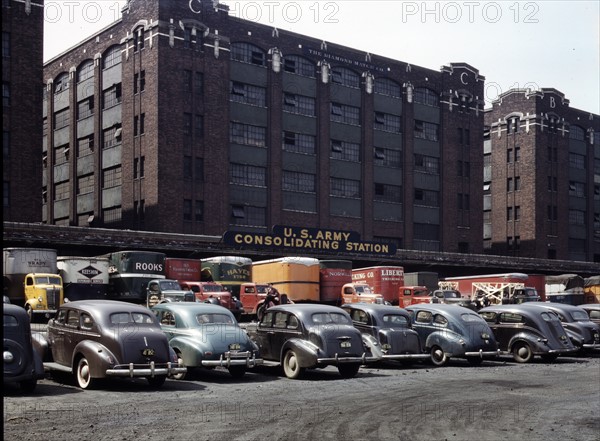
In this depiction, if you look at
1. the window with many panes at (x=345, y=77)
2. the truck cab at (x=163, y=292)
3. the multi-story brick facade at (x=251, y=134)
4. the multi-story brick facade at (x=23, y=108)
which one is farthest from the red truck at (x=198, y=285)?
the window with many panes at (x=345, y=77)

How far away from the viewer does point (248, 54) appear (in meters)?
68.2

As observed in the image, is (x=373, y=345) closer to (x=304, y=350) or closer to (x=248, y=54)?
(x=304, y=350)

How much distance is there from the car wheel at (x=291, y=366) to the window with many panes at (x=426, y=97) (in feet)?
202

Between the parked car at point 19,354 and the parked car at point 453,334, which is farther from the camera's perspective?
the parked car at point 453,334

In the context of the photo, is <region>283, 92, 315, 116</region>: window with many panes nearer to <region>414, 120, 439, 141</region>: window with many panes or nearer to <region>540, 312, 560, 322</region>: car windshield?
<region>414, 120, 439, 141</region>: window with many panes

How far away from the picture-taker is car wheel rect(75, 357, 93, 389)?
16234 millimetres

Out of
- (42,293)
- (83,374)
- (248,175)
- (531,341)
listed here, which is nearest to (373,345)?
(531,341)

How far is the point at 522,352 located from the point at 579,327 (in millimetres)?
4482

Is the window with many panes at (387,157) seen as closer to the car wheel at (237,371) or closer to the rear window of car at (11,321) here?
the car wheel at (237,371)

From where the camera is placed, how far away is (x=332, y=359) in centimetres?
1978

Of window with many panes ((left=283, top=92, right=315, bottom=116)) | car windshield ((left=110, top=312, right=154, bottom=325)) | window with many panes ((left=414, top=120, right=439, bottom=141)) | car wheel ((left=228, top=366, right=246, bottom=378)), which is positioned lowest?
car wheel ((left=228, top=366, right=246, bottom=378))

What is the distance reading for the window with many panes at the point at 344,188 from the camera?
72750 millimetres

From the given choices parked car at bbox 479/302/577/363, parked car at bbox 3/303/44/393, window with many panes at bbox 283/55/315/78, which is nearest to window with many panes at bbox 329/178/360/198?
window with many panes at bbox 283/55/315/78

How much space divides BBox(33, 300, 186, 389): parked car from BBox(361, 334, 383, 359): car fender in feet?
23.2
